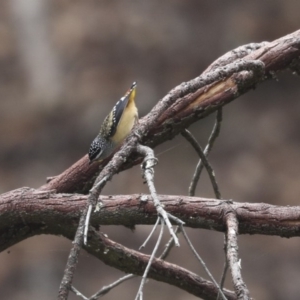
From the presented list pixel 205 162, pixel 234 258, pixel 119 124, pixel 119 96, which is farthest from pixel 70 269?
pixel 119 96

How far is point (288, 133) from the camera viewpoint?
461 cm

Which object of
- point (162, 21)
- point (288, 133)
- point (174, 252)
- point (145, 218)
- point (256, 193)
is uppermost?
point (162, 21)

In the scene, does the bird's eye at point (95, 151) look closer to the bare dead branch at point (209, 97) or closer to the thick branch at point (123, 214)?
the bare dead branch at point (209, 97)

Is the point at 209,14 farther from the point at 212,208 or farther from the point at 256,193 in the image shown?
the point at 212,208

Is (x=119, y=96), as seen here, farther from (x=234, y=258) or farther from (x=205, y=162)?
(x=234, y=258)

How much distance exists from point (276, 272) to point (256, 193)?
0.60 metres

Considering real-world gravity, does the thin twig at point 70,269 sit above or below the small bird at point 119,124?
below

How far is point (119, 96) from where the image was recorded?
4562mm

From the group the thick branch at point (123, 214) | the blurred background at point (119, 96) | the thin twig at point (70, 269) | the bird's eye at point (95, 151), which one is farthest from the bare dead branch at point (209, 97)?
the blurred background at point (119, 96)

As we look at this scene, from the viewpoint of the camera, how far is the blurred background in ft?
14.6

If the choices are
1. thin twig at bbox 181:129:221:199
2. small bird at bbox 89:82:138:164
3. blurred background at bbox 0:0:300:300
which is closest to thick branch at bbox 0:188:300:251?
thin twig at bbox 181:129:221:199

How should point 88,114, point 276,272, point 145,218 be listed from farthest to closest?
point 88,114 → point 276,272 → point 145,218

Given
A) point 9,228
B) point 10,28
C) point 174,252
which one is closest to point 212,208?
point 9,228

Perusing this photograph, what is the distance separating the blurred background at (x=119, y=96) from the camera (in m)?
4.46
